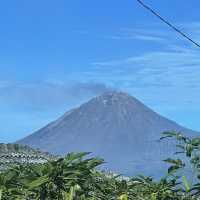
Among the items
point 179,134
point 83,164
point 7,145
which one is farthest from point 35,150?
point 83,164

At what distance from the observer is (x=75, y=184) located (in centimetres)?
279

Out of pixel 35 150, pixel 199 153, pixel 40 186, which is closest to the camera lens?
pixel 40 186

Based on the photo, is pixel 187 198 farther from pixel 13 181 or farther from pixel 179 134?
pixel 13 181

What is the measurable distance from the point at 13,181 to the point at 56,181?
185 millimetres

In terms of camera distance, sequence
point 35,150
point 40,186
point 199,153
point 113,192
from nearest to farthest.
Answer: point 40,186
point 113,192
point 199,153
point 35,150

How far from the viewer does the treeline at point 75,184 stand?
2.77 m

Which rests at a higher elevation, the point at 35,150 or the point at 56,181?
the point at 35,150

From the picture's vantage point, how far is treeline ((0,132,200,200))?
2768mm

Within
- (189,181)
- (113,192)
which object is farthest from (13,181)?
(189,181)

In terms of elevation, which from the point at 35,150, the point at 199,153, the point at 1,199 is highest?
the point at 35,150

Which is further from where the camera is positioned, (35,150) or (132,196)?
(35,150)

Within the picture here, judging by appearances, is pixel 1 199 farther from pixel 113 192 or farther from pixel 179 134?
pixel 179 134

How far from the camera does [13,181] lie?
2863mm

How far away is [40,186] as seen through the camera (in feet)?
9.00
